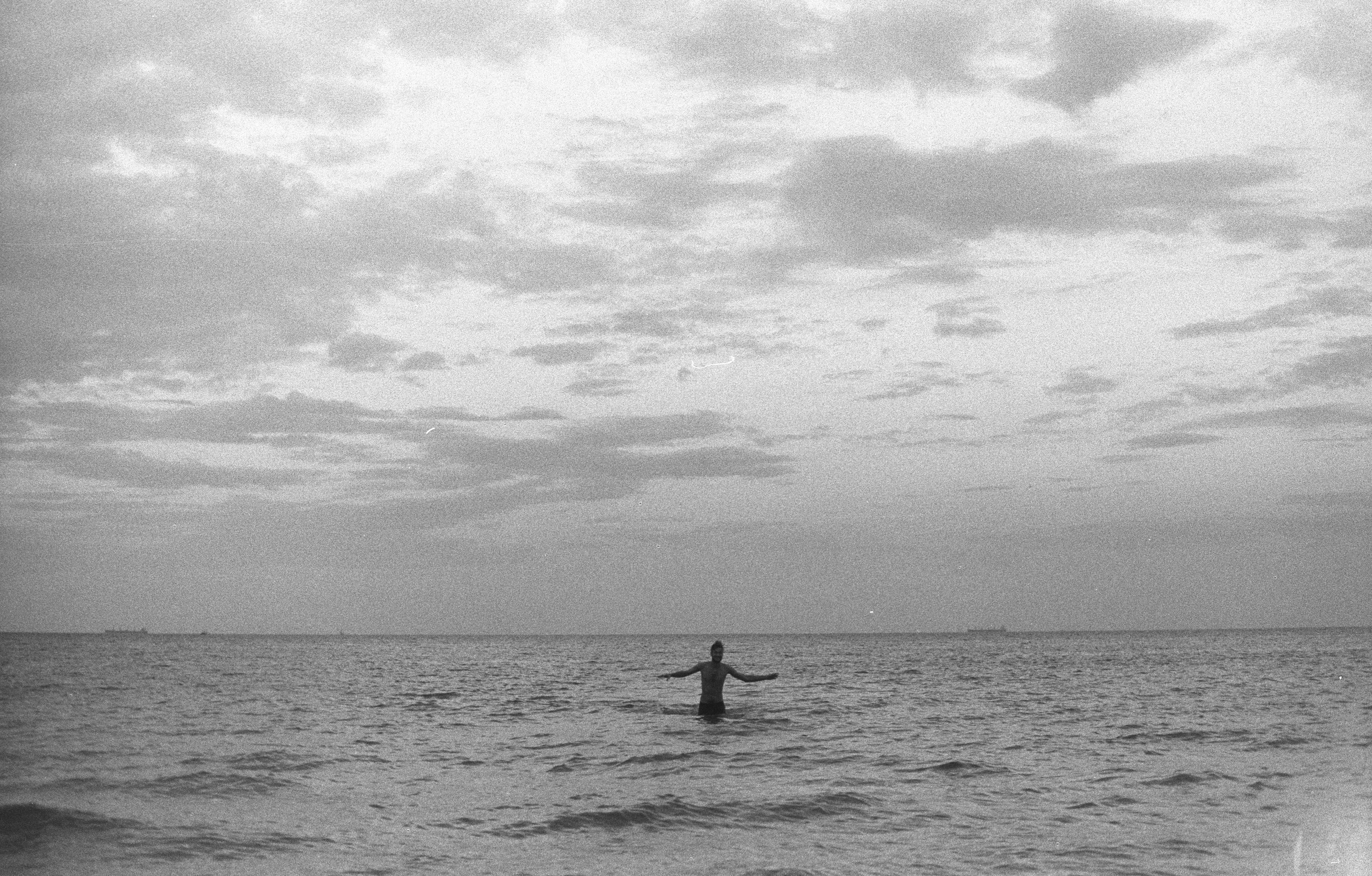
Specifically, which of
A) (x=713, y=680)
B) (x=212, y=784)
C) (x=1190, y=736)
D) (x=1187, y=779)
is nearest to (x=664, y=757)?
(x=713, y=680)

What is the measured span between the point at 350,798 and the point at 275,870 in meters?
4.65

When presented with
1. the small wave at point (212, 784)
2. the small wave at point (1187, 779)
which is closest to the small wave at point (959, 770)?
the small wave at point (1187, 779)

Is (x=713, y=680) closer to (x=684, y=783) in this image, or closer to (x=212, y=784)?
(x=684, y=783)

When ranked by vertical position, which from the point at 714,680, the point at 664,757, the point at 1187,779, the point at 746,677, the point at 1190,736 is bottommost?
the point at 1190,736

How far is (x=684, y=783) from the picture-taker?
1861cm

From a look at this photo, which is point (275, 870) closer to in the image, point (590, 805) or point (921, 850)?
point (590, 805)

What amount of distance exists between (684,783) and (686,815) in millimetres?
2617

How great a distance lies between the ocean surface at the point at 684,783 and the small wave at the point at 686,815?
6 centimetres

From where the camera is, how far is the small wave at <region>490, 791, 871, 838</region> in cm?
1523

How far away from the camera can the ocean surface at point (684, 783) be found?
1349 centimetres

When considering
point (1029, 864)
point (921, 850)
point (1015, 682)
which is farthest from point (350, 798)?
point (1015, 682)

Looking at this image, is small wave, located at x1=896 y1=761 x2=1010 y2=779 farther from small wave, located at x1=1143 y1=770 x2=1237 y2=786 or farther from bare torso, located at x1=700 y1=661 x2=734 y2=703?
bare torso, located at x1=700 y1=661 x2=734 y2=703

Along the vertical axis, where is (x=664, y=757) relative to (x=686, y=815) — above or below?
below

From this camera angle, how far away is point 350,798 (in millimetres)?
17359
